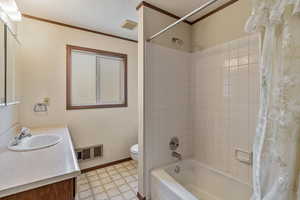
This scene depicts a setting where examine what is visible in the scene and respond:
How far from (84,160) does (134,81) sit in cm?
169

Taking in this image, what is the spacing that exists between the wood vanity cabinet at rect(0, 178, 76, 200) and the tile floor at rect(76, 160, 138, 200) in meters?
1.01

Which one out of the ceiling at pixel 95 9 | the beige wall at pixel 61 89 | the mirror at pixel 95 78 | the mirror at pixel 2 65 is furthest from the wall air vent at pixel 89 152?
the ceiling at pixel 95 9

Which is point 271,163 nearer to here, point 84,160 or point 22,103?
point 84,160

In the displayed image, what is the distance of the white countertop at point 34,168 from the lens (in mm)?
824

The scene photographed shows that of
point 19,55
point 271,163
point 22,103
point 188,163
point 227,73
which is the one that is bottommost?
point 188,163

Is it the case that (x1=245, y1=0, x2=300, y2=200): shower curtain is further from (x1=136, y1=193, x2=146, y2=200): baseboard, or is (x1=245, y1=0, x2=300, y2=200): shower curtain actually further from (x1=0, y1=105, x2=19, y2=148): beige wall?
(x1=0, y1=105, x2=19, y2=148): beige wall

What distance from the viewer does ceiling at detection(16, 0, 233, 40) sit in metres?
1.69

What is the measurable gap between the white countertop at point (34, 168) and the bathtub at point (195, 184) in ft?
2.82

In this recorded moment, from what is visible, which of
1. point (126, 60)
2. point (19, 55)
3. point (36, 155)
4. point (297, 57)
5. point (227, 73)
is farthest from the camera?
point (126, 60)

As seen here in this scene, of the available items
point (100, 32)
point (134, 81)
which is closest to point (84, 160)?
point (134, 81)

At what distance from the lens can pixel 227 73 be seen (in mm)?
1635

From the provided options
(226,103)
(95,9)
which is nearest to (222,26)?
(226,103)

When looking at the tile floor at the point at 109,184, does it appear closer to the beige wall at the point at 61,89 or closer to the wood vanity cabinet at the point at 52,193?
the beige wall at the point at 61,89

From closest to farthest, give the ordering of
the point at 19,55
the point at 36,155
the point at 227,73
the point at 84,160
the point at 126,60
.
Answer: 1. the point at 36,155
2. the point at 227,73
3. the point at 19,55
4. the point at 84,160
5. the point at 126,60
